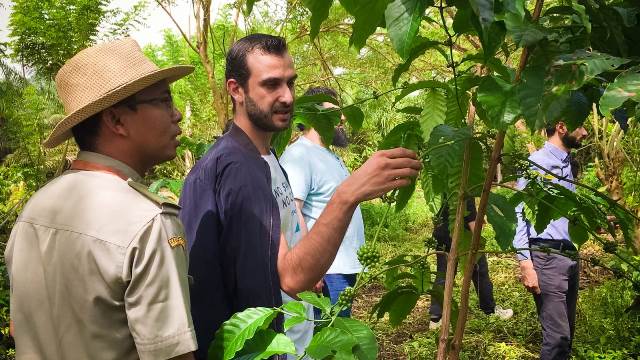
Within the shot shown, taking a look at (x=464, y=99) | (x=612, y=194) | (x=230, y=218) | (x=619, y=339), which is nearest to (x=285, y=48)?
(x=230, y=218)

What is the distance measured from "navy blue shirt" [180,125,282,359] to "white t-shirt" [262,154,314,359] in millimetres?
273

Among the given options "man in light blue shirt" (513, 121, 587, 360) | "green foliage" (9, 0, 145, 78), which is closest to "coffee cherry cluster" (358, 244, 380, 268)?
"man in light blue shirt" (513, 121, 587, 360)

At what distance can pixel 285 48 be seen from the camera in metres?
1.96

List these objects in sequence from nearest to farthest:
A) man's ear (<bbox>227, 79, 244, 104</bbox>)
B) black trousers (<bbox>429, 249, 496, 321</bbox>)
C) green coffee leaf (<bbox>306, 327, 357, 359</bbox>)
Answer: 1. green coffee leaf (<bbox>306, 327, 357, 359</bbox>)
2. man's ear (<bbox>227, 79, 244, 104</bbox>)
3. black trousers (<bbox>429, 249, 496, 321</bbox>)

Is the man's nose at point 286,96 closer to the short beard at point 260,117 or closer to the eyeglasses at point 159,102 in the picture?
the short beard at point 260,117

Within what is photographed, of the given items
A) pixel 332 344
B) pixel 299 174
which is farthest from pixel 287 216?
pixel 299 174

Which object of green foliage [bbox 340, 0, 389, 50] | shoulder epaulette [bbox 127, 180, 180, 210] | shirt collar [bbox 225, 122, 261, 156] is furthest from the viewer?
shirt collar [bbox 225, 122, 261, 156]

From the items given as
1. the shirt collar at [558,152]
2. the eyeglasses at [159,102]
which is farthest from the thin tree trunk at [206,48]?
the eyeglasses at [159,102]

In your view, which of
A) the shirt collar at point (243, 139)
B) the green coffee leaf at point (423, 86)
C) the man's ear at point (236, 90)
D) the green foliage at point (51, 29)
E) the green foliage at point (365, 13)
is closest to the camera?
the green foliage at point (365, 13)

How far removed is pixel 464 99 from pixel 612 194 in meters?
4.26

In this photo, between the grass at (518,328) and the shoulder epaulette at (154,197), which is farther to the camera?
the grass at (518,328)

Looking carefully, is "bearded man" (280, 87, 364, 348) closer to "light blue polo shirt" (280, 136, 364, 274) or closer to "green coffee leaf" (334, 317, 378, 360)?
"light blue polo shirt" (280, 136, 364, 274)

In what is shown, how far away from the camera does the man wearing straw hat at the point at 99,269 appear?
1.11 m

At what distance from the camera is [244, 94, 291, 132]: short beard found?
6.06 ft
